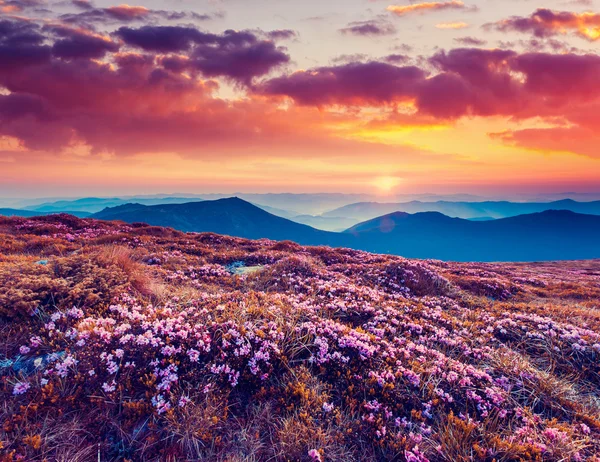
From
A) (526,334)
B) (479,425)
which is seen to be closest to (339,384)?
(479,425)

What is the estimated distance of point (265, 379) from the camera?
5707 millimetres

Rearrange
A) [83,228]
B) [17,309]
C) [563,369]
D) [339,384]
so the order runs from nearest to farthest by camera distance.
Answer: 1. [339,384]
2. [17,309]
3. [563,369]
4. [83,228]

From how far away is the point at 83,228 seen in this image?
27.3m

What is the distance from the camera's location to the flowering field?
176 inches

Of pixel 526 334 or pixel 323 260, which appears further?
pixel 323 260

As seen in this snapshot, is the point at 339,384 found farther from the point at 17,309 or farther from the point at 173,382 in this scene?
the point at 17,309

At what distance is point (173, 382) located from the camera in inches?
204

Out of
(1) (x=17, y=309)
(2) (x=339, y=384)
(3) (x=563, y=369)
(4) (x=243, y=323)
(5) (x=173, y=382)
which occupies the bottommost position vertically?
(3) (x=563, y=369)

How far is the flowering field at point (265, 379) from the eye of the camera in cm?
447

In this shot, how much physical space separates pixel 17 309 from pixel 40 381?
2.37 metres

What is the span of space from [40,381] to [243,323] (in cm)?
356

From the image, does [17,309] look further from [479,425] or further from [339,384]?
[479,425]

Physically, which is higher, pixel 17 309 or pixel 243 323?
pixel 17 309

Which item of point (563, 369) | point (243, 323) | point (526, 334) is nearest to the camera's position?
point (243, 323)
